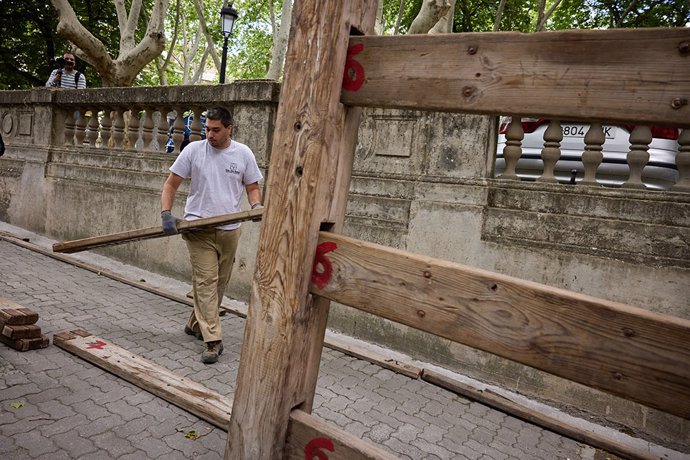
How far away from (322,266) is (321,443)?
27.4 inches

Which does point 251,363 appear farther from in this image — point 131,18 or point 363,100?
point 131,18

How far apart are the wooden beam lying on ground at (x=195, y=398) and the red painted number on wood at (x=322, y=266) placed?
1.89 feet

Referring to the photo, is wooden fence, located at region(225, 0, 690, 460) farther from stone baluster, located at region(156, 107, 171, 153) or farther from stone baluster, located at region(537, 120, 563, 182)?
stone baluster, located at region(156, 107, 171, 153)

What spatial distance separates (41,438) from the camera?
8.80 feet

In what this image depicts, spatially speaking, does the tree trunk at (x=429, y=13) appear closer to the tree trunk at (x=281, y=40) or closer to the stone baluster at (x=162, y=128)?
the tree trunk at (x=281, y=40)

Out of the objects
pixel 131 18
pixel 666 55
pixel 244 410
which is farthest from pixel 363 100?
pixel 131 18

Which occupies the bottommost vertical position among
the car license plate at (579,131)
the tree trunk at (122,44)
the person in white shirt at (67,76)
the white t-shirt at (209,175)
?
the white t-shirt at (209,175)

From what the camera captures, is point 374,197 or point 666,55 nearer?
point 666,55

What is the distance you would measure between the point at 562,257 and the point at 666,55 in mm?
2840

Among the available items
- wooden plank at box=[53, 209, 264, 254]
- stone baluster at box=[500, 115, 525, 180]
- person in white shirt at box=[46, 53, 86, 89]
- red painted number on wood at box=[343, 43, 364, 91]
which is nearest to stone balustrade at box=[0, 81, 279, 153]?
person in white shirt at box=[46, 53, 86, 89]

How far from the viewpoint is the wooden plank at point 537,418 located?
308 centimetres

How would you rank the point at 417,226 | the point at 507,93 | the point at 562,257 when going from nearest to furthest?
the point at 507,93 < the point at 562,257 < the point at 417,226

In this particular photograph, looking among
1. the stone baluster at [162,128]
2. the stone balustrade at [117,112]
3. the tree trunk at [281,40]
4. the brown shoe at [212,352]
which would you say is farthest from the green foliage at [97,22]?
the brown shoe at [212,352]

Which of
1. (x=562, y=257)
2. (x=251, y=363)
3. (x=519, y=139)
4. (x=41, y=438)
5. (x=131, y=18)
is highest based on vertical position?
(x=131, y=18)
